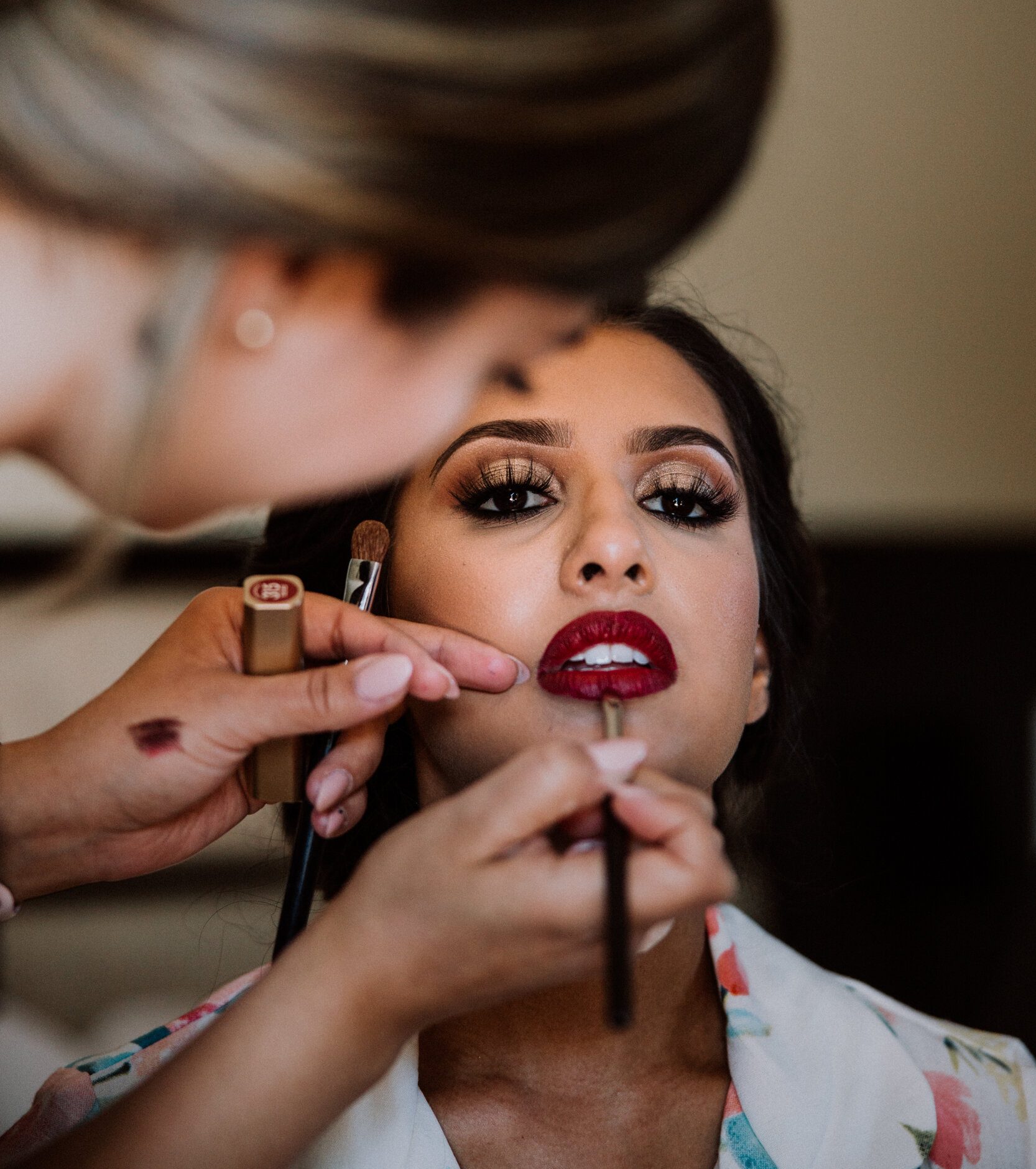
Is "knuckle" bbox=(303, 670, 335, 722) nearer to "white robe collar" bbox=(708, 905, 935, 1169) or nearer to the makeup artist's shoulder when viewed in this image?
the makeup artist's shoulder

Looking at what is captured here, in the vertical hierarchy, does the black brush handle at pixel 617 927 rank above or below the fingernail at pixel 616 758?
below

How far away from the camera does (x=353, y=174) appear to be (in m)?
0.47

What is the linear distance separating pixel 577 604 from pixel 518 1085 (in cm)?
38

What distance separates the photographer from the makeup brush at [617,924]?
Result: 0.42m

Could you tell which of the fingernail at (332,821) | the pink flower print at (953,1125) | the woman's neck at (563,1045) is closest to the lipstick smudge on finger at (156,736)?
the fingernail at (332,821)

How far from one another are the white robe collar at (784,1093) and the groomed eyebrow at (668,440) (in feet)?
1.32

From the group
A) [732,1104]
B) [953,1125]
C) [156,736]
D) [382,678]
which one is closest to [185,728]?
[156,736]

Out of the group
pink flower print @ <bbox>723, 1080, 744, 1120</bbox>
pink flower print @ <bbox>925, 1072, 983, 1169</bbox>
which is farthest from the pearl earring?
pink flower print @ <bbox>925, 1072, 983, 1169</bbox>

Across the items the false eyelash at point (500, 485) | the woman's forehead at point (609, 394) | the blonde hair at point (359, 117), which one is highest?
the blonde hair at point (359, 117)

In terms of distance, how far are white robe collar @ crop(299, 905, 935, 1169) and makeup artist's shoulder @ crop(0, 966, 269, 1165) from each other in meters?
0.13

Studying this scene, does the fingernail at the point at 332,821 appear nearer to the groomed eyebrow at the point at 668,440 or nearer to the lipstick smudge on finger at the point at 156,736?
the lipstick smudge on finger at the point at 156,736

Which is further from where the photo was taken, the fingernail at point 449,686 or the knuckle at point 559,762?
the fingernail at point 449,686

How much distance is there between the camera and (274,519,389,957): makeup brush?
67cm

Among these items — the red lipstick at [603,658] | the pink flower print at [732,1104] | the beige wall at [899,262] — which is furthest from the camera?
the beige wall at [899,262]
